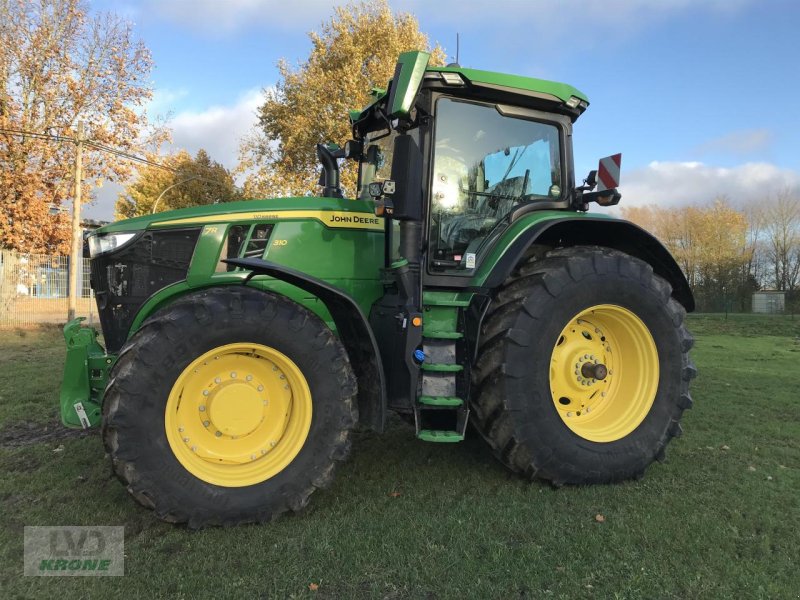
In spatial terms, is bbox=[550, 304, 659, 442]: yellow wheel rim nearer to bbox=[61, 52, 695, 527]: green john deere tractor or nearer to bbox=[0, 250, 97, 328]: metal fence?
bbox=[61, 52, 695, 527]: green john deere tractor

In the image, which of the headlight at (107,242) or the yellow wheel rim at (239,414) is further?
the headlight at (107,242)

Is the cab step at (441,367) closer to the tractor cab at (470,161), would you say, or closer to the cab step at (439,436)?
the cab step at (439,436)

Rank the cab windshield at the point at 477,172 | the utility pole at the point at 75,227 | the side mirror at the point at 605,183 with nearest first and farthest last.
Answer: the cab windshield at the point at 477,172, the side mirror at the point at 605,183, the utility pole at the point at 75,227

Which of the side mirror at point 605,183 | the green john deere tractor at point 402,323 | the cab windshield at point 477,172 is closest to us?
the green john deere tractor at point 402,323

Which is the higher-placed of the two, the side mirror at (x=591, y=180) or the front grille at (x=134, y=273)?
the side mirror at (x=591, y=180)

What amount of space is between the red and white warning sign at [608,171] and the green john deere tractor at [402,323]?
0.03 meters

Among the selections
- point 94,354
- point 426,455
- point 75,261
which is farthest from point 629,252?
Answer: point 75,261

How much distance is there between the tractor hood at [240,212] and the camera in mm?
3400

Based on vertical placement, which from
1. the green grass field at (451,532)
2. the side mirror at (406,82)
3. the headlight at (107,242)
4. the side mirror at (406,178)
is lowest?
the green grass field at (451,532)

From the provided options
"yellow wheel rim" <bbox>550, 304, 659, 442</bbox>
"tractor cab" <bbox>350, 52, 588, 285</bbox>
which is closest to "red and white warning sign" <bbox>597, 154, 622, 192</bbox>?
"tractor cab" <bbox>350, 52, 588, 285</bbox>

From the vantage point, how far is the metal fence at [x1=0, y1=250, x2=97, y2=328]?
14234 millimetres

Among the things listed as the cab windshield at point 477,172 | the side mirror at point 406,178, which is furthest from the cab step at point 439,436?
the side mirror at point 406,178

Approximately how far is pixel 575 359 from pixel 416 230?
4.50ft

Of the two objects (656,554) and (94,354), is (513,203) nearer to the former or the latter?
(656,554)
